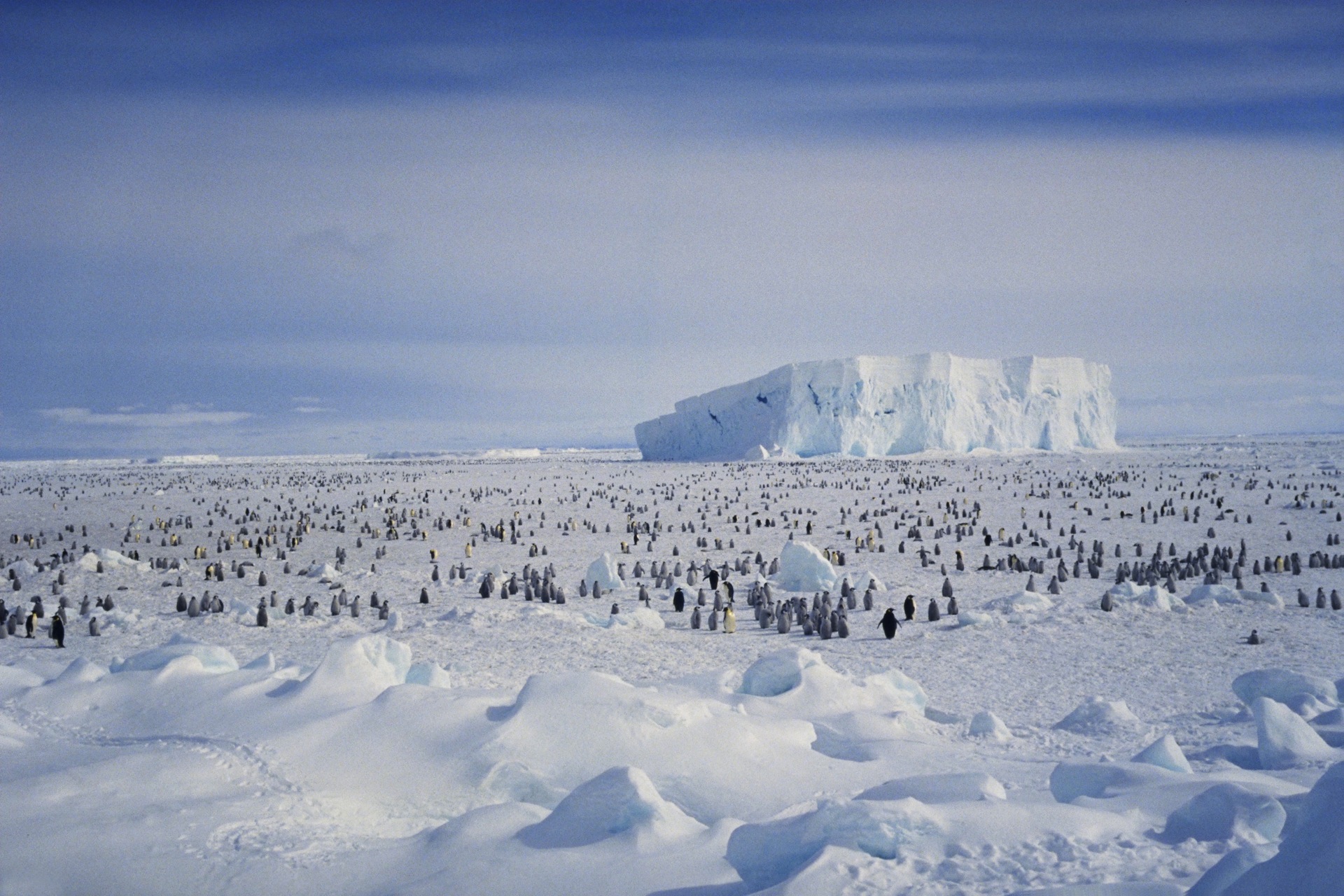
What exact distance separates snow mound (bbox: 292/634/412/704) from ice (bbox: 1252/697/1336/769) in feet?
19.4

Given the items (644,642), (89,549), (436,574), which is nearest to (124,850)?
(644,642)

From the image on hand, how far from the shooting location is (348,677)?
22.7 ft

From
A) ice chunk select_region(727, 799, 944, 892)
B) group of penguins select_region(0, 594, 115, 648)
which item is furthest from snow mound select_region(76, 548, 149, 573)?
ice chunk select_region(727, 799, 944, 892)

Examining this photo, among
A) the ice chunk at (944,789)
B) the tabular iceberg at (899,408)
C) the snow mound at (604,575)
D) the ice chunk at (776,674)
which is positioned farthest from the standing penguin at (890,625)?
the tabular iceberg at (899,408)

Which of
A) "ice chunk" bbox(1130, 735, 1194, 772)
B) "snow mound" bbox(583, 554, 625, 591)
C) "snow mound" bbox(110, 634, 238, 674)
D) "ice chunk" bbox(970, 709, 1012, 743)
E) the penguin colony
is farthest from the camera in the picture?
"snow mound" bbox(583, 554, 625, 591)

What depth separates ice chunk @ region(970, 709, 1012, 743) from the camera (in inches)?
280

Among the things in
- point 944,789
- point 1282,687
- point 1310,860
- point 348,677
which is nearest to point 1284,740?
point 1282,687

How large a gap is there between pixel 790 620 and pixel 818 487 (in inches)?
1006

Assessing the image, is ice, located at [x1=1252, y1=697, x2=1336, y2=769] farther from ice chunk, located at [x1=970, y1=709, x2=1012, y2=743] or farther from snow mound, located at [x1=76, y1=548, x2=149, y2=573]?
snow mound, located at [x1=76, y1=548, x2=149, y2=573]

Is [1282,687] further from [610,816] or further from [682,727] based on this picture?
[610,816]

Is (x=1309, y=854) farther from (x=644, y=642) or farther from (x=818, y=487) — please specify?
(x=818, y=487)

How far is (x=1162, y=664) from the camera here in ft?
31.4

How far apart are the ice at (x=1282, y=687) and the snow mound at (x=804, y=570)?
7.43m

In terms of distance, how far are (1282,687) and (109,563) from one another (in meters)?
19.2
